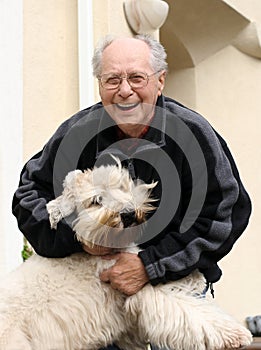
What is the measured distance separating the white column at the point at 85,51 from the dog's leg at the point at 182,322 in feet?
8.85

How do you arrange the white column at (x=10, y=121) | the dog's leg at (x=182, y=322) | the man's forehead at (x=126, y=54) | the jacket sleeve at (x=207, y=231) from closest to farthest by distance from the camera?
the dog's leg at (x=182, y=322) < the jacket sleeve at (x=207, y=231) < the man's forehead at (x=126, y=54) < the white column at (x=10, y=121)

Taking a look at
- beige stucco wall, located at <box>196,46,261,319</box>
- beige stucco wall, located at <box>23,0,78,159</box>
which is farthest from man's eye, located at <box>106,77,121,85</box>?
beige stucco wall, located at <box>196,46,261,319</box>

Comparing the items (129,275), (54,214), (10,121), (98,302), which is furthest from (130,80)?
(10,121)

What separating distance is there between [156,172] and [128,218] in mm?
277

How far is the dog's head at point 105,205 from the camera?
3.48 m

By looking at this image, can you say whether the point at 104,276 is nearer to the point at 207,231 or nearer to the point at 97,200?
the point at 97,200

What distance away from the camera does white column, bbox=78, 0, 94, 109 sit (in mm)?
6031

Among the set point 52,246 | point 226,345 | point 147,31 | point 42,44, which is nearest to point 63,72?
point 42,44

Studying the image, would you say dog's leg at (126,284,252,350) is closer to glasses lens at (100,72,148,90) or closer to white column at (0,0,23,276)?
glasses lens at (100,72,148,90)

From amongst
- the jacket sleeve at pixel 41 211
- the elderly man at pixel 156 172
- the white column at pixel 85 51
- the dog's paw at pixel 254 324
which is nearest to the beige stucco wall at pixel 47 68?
the white column at pixel 85 51

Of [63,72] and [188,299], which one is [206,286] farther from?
[63,72]

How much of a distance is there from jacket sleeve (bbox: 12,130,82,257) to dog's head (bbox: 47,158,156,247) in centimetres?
6

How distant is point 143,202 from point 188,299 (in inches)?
16.9

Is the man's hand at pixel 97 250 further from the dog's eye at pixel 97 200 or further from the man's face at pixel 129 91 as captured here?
the man's face at pixel 129 91
